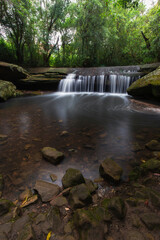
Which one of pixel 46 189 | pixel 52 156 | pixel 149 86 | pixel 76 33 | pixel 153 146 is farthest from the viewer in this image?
pixel 76 33

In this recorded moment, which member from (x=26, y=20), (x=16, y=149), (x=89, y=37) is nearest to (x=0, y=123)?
(x=16, y=149)

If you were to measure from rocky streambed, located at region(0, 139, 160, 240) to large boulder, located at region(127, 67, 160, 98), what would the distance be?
5.56 m

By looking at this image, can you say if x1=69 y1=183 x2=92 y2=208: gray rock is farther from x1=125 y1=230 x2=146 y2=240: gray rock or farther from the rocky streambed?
x1=125 y1=230 x2=146 y2=240: gray rock

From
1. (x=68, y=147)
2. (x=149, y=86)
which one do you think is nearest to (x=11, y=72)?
(x=149, y=86)

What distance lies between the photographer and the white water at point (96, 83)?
10164mm

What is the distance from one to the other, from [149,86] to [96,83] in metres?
5.35

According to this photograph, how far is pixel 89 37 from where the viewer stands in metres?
15.5

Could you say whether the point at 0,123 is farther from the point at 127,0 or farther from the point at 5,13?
the point at 5,13

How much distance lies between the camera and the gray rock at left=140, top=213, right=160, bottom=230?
1.01 meters

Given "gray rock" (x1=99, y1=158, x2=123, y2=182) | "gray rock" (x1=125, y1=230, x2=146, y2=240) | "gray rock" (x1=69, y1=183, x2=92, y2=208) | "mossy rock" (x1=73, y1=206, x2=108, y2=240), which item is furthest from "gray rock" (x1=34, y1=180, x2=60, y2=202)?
"gray rock" (x1=125, y1=230, x2=146, y2=240)

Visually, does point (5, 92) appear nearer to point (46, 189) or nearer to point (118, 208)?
point (46, 189)

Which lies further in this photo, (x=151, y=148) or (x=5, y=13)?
(x=5, y=13)

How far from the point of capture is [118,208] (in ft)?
3.73

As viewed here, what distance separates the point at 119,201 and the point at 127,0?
5.98m
